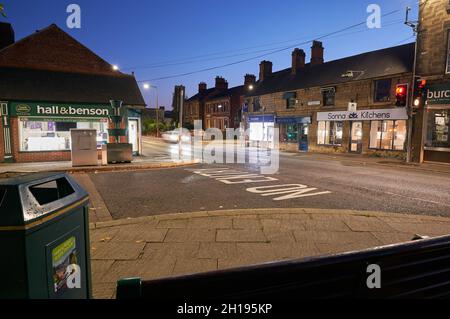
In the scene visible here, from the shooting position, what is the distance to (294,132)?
30.8 m

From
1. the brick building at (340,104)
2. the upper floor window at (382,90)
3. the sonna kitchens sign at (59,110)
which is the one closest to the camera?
the sonna kitchens sign at (59,110)

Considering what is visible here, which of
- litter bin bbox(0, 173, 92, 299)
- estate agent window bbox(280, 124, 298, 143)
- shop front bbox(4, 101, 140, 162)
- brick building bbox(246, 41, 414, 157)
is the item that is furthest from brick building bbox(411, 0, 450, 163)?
litter bin bbox(0, 173, 92, 299)

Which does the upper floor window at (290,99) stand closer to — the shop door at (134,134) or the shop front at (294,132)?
the shop front at (294,132)

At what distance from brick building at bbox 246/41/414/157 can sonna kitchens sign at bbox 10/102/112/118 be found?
17.5m

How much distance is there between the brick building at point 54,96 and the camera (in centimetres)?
1711

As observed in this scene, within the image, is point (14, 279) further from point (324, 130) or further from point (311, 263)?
point (324, 130)

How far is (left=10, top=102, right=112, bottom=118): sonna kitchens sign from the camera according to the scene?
17016mm

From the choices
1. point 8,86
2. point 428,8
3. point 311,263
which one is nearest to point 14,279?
point 311,263

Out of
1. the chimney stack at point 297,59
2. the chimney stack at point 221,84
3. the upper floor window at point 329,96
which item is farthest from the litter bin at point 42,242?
the chimney stack at point 221,84

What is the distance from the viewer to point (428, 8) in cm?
1812

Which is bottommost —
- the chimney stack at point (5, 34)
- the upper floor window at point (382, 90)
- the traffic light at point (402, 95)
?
the traffic light at point (402, 95)

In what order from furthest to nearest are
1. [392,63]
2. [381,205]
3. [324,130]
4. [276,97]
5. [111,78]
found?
[276,97]
[324,130]
[392,63]
[111,78]
[381,205]
